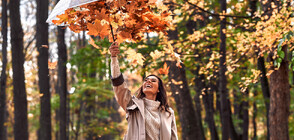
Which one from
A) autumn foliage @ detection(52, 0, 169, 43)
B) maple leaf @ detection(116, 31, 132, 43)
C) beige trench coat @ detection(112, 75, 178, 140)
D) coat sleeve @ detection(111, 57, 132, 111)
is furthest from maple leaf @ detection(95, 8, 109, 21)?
beige trench coat @ detection(112, 75, 178, 140)

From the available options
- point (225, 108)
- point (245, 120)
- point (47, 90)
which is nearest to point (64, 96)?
point (47, 90)

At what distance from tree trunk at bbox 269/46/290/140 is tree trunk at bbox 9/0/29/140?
5.45 m

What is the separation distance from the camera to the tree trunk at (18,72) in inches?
273

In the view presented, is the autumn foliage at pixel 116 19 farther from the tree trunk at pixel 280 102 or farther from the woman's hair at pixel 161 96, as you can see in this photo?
the tree trunk at pixel 280 102

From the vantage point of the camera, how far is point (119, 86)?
4070 mm

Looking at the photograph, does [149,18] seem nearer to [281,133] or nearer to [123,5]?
[123,5]

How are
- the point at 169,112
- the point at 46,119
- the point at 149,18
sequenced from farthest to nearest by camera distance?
the point at 46,119 → the point at 169,112 → the point at 149,18

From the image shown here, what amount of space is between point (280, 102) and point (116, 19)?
207 inches

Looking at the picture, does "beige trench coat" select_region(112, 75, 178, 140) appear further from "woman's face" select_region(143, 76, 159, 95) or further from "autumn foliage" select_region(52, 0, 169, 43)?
"autumn foliage" select_region(52, 0, 169, 43)

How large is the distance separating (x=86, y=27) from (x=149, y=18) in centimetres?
73

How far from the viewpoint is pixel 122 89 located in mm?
4102

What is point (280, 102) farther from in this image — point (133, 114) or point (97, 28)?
point (97, 28)

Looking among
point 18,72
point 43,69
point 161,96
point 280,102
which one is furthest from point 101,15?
point 280,102

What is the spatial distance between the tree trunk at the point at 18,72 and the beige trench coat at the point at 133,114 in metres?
3.67
